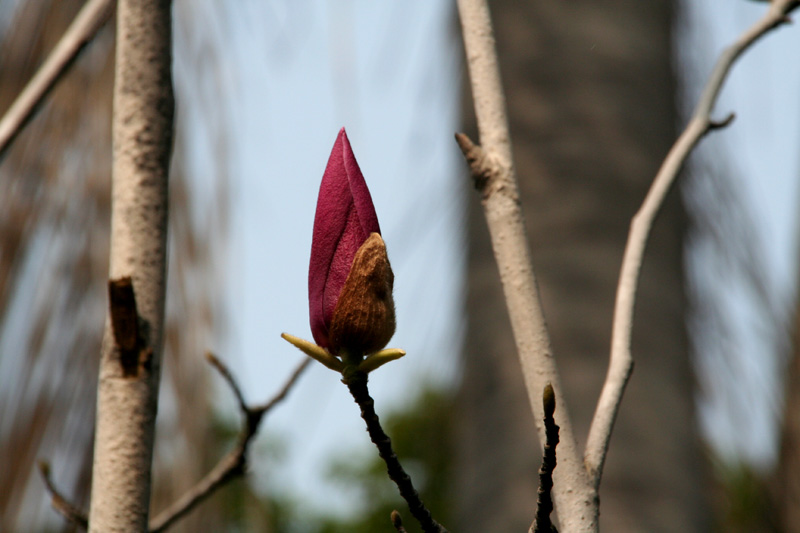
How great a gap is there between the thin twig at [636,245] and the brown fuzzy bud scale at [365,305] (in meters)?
0.10

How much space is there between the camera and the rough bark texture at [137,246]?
1.19ft

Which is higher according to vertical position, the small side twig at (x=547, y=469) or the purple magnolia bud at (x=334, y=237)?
the purple magnolia bud at (x=334, y=237)

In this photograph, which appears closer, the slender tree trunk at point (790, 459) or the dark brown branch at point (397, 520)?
the dark brown branch at point (397, 520)

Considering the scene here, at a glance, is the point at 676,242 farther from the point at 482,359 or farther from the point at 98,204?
the point at 98,204

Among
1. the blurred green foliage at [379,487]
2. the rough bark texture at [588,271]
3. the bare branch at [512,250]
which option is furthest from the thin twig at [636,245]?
the blurred green foliage at [379,487]

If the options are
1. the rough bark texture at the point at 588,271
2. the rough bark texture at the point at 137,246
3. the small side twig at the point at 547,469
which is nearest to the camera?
the small side twig at the point at 547,469

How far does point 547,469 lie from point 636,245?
0.50 ft

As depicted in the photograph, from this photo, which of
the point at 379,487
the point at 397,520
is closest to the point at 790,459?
the point at 397,520

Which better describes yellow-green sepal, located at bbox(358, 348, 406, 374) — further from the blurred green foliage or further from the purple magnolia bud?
the blurred green foliage

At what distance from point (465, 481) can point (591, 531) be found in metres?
0.95

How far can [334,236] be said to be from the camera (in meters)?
0.30

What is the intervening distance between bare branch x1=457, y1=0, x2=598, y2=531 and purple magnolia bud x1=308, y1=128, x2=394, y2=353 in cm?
7

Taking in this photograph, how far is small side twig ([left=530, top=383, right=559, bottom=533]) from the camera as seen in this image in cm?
26

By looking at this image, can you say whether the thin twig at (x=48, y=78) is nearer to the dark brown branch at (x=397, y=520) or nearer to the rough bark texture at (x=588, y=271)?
the dark brown branch at (x=397, y=520)
